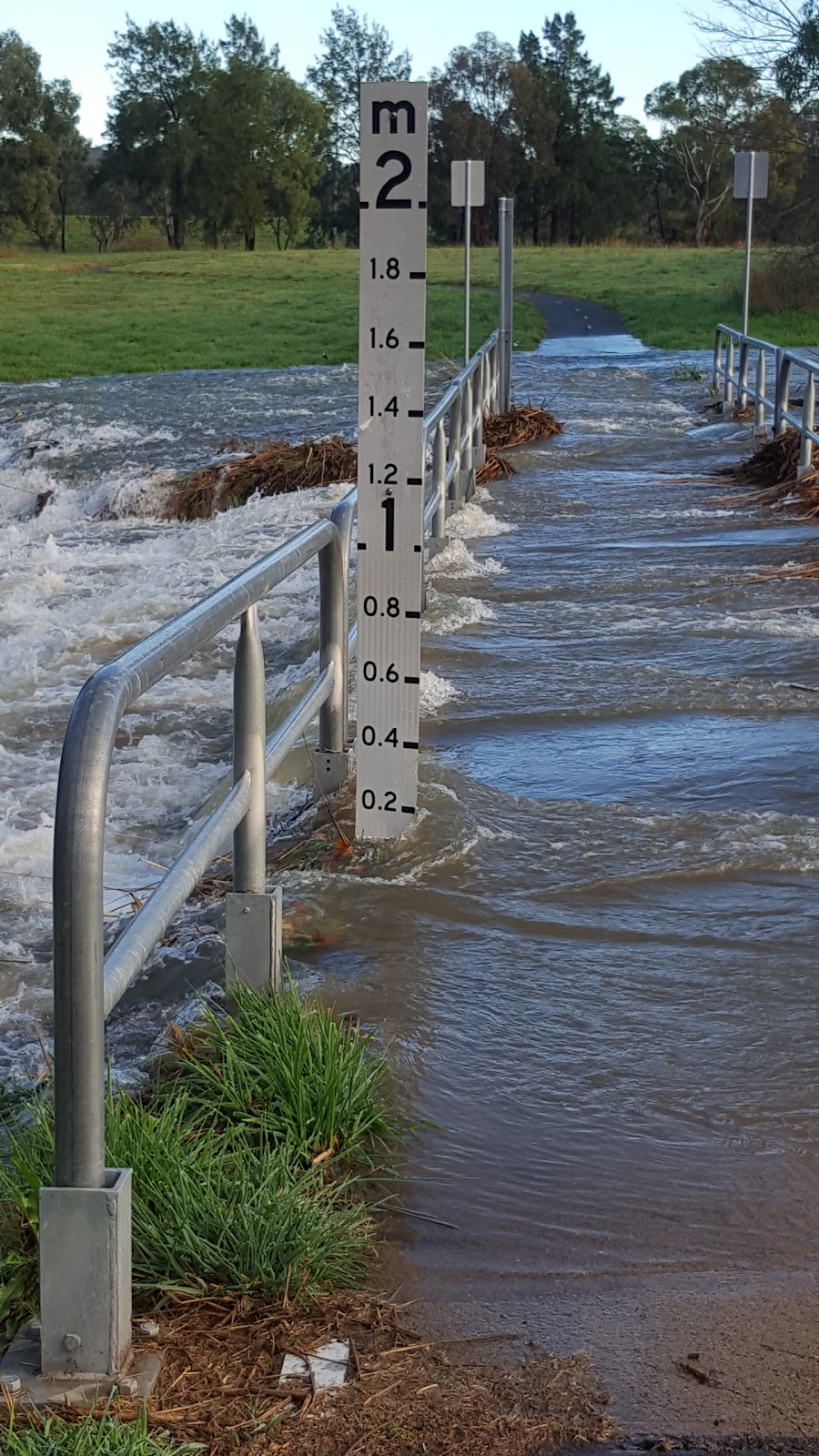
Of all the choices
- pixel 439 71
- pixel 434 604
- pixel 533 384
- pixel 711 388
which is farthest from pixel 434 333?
pixel 439 71

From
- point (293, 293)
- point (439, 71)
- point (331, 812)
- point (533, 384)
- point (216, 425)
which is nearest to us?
point (331, 812)

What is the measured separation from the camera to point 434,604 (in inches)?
368

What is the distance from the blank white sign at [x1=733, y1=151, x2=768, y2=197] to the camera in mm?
19344

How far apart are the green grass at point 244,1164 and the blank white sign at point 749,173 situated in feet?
57.6

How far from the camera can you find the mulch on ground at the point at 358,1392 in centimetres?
251

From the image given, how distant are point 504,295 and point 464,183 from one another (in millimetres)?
2633

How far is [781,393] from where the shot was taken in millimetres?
14953

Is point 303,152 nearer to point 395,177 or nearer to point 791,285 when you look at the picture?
point 791,285

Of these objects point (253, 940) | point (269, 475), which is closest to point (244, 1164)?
point (253, 940)

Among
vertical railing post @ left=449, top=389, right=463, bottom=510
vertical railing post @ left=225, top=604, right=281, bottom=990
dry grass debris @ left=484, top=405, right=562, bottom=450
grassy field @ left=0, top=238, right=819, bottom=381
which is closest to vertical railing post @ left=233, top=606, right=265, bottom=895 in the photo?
vertical railing post @ left=225, top=604, right=281, bottom=990

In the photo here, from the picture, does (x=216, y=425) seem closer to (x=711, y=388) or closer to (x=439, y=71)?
(x=711, y=388)

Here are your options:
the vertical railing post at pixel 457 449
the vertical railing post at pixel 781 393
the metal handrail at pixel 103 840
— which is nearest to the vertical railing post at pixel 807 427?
the vertical railing post at pixel 781 393

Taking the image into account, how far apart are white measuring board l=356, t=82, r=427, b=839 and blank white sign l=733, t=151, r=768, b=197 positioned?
1566 cm

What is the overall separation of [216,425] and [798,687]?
14.5 metres
